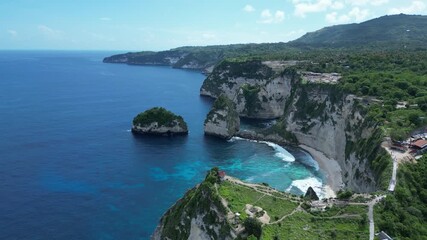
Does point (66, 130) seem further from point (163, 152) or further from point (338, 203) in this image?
point (338, 203)

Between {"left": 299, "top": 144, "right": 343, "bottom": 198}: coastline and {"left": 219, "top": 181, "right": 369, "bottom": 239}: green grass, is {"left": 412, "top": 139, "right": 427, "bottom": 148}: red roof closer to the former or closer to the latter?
{"left": 299, "top": 144, "right": 343, "bottom": 198}: coastline

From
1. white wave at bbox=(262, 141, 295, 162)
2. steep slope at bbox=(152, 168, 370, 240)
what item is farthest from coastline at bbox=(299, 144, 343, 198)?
steep slope at bbox=(152, 168, 370, 240)

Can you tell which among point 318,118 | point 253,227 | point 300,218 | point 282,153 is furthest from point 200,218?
point 318,118

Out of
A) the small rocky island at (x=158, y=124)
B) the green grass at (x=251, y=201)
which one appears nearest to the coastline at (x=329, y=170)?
the green grass at (x=251, y=201)

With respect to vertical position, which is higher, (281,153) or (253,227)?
(253,227)

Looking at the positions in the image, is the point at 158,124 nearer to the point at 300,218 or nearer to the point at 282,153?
the point at 282,153

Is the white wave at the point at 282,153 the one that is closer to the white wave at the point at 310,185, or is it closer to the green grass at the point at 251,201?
the white wave at the point at 310,185
